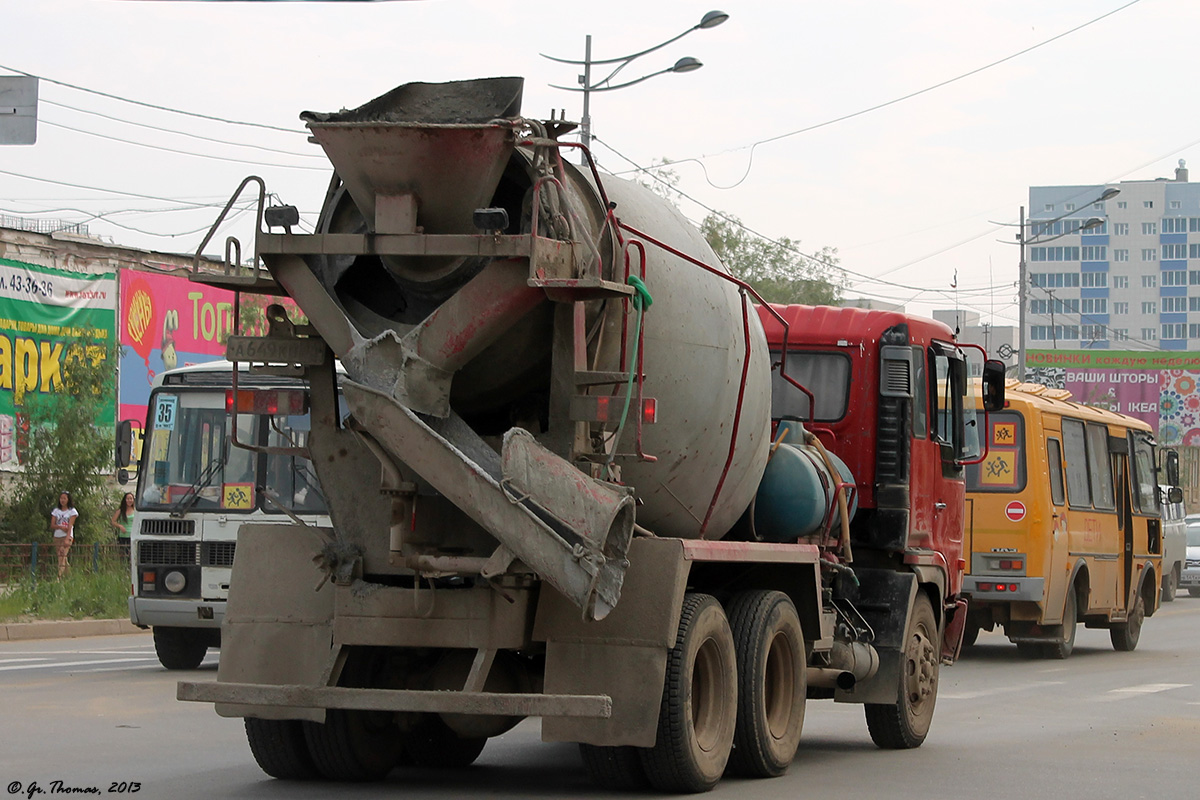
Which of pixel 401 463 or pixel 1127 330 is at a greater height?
pixel 1127 330

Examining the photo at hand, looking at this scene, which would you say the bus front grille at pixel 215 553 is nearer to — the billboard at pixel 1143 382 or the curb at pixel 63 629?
the curb at pixel 63 629

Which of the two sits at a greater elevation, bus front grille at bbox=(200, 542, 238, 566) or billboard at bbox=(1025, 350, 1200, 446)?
billboard at bbox=(1025, 350, 1200, 446)

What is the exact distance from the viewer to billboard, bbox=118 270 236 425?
32.5m

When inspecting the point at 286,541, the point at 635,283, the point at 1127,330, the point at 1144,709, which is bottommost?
the point at 1144,709

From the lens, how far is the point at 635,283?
25.4ft

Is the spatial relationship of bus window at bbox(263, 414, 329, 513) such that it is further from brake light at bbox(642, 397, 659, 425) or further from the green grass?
the green grass

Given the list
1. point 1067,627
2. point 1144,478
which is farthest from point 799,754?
point 1144,478

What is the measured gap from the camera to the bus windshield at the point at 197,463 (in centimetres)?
1569

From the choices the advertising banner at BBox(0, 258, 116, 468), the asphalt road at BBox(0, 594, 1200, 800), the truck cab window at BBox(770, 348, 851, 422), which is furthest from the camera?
the advertising banner at BBox(0, 258, 116, 468)

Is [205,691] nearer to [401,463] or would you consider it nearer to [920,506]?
[401,463]

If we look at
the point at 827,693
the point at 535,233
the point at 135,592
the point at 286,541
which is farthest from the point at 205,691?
the point at 135,592

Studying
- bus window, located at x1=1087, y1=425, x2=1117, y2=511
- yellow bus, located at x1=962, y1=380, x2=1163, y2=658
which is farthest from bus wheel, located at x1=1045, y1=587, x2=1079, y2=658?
bus window, located at x1=1087, y1=425, x2=1117, y2=511

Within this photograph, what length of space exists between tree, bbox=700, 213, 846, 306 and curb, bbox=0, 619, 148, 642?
93.1ft

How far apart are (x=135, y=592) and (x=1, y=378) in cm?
1514
